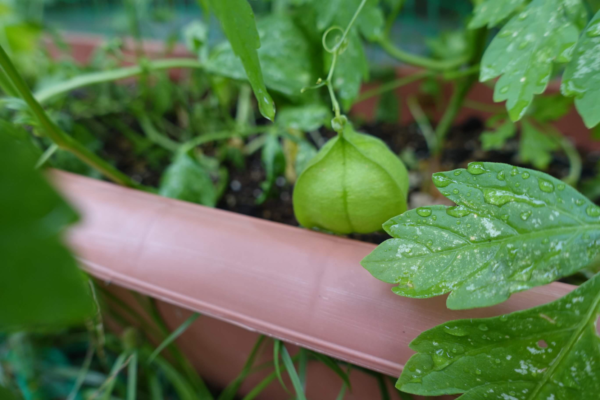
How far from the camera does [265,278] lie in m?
0.38

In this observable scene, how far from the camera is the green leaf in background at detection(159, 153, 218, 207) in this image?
0.58m

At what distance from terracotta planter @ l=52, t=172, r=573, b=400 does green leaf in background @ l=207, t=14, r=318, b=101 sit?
0.22 m

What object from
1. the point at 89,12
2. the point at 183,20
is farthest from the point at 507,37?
the point at 89,12

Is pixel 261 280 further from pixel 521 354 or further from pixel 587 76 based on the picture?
pixel 587 76

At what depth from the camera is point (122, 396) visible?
657 mm

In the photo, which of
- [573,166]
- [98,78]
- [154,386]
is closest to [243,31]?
[98,78]

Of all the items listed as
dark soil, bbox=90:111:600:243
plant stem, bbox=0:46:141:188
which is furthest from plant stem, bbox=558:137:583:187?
plant stem, bbox=0:46:141:188

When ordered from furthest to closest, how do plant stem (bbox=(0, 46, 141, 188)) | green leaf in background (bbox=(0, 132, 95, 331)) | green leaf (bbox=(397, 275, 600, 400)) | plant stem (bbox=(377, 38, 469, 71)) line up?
plant stem (bbox=(377, 38, 469, 71)) < plant stem (bbox=(0, 46, 141, 188)) < green leaf (bbox=(397, 275, 600, 400)) < green leaf in background (bbox=(0, 132, 95, 331))

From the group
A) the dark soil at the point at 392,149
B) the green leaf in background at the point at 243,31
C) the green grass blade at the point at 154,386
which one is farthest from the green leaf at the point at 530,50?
the green grass blade at the point at 154,386

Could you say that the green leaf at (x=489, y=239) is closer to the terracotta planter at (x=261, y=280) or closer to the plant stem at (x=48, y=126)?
the terracotta planter at (x=261, y=280)

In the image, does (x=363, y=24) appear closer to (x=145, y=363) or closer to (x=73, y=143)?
(x=73, y=143)

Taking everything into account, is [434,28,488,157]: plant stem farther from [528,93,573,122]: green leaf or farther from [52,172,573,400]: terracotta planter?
[52,172,573,400]: terracotta planter

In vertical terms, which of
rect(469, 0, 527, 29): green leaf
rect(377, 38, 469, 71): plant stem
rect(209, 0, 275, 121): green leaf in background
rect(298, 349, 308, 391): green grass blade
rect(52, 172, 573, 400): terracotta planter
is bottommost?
rect(298, 349, 308, 391): green grass blade

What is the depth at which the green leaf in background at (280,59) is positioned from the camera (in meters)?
0.56
